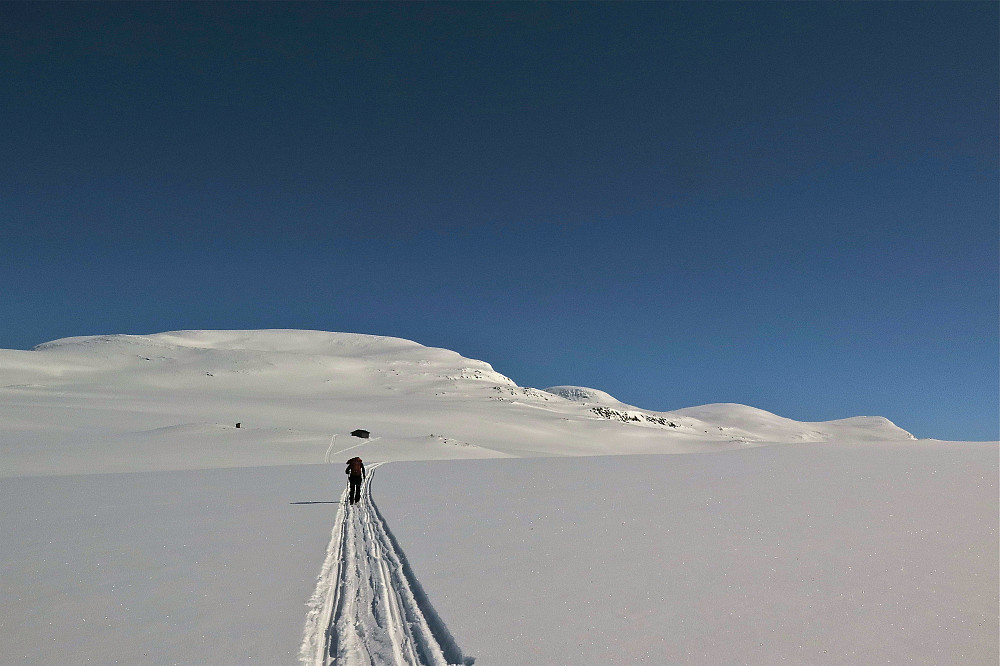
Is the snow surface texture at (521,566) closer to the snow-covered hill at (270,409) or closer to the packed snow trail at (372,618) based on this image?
the packed snow trail at (372,618)

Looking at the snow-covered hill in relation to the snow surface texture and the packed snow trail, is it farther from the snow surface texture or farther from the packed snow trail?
the packed snow trail

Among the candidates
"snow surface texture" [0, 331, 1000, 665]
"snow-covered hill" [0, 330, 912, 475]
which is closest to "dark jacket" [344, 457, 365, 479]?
"snow surface texture" [0, 331, 1000, 665]

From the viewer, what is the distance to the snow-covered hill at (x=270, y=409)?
144 ft

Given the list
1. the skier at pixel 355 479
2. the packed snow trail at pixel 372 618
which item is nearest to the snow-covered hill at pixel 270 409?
the skier at pixel 355 479

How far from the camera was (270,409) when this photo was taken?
78.9m

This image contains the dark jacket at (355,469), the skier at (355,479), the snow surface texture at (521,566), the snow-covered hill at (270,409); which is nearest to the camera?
→ the snow surface texture at (521,566)

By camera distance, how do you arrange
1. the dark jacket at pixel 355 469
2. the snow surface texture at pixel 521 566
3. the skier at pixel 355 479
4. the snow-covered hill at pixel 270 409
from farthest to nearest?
the snow-covered hill at pixel 270 409
the dark jacket at pixel 355 469
the skier at pixel 355 479
the snow surface texture at pixel 521 566

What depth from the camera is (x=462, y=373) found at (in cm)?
15025

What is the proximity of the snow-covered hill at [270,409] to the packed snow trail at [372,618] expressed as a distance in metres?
30.2

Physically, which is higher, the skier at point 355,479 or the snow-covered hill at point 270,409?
the snow-covered hill at point 270,409

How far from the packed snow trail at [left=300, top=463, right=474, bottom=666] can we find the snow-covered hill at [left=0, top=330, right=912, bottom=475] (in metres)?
30.2

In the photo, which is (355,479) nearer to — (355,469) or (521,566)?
(355,469)

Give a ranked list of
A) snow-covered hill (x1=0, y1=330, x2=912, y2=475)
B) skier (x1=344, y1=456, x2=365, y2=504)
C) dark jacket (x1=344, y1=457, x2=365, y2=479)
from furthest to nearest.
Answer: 1. snow-covered hill (x1=0, y1=330, x2=912, y2=475)
2. dark jacket (x1=344, y1=457, x2=365, y2=479)
3. skier (x1=344, y1=456, x2=365, y2=504)

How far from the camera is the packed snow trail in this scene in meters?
5.58
